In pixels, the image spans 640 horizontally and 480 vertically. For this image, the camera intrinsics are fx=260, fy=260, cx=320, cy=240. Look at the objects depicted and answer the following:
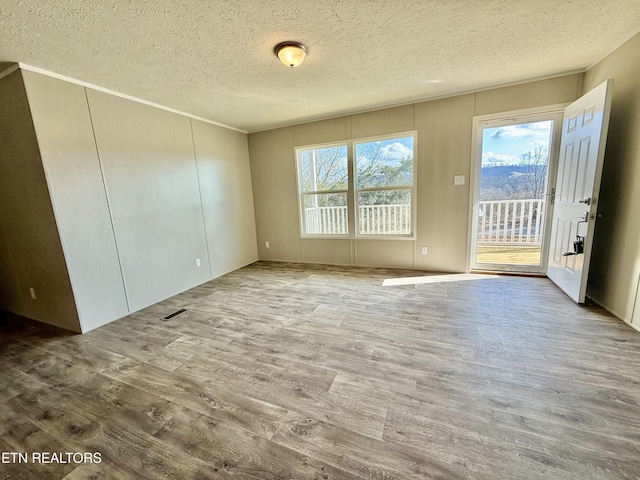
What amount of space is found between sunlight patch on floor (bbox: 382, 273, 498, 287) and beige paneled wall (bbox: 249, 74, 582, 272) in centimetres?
18

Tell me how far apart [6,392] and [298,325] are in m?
2.09

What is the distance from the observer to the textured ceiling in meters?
1.66

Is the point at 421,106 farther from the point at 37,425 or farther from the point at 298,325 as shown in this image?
the point at 37,425

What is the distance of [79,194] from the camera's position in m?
2.51

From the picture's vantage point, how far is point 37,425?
1.50m

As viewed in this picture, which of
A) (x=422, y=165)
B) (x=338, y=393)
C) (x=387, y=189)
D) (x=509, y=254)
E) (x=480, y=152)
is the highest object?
(x=480, y=152)

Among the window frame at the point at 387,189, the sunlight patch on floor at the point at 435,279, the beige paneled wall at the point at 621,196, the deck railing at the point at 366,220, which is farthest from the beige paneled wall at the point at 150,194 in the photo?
the beige paneled wall at the point at 621,196

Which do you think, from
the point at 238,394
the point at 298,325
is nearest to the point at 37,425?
the point at 238,394

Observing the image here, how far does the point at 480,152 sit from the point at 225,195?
3.84 meters

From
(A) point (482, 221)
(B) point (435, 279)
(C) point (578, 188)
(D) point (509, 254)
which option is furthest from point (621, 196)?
(A) point (482, 221)

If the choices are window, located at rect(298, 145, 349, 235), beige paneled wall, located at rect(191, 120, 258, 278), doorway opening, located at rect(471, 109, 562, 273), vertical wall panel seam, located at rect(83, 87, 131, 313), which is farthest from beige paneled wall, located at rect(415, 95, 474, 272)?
vertical wall panel seam, located at rect(83, 87, 131, 313)

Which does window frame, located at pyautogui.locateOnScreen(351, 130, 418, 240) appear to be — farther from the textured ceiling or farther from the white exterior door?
the white exterior door

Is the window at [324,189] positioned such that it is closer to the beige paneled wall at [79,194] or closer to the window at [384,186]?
the window at [384,186]

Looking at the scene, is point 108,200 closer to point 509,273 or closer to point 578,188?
point 578,188
